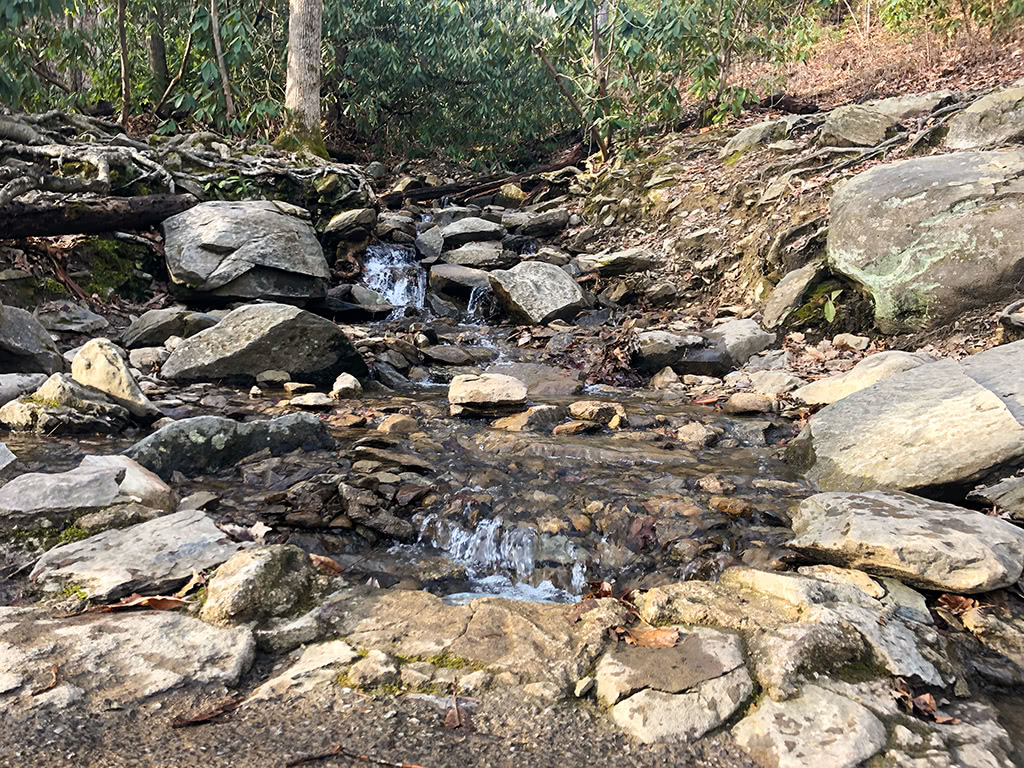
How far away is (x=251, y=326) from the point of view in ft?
17.1

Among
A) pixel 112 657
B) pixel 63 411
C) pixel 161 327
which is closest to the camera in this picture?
pixel 112 657

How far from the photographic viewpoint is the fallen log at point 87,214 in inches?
228

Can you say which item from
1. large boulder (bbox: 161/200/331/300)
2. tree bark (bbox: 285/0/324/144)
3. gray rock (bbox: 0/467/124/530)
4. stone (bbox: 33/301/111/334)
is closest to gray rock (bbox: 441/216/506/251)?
tree bark (bbox: 285/0/324/144)

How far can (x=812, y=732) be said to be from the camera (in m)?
1.66

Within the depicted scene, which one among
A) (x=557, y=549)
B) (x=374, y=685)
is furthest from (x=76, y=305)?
(x=374, y=685)

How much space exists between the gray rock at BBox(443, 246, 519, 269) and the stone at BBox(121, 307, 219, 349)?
404 centimetres

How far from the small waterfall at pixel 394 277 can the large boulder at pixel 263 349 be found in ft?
9.98

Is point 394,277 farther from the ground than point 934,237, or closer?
closer

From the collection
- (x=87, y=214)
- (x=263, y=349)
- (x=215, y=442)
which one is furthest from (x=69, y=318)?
(x=215, y=442)

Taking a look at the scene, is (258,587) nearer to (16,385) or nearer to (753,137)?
(16,385)

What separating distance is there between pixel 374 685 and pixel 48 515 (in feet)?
5.71

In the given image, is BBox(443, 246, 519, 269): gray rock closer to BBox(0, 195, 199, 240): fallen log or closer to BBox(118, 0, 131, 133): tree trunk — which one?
BBox(0, 195, 199, 240): fallen log

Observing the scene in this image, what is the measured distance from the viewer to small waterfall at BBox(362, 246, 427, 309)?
28.2 ft

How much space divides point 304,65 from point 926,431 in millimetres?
9967
